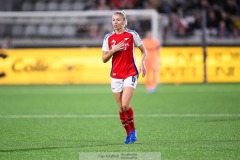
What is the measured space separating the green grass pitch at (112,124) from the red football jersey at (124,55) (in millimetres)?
1048

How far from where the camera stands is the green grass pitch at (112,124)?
862 cm

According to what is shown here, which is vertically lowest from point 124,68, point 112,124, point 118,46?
point 112,124

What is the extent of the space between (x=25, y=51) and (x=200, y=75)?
6.65 metres

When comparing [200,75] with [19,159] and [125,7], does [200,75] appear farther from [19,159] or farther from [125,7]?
[19,159]

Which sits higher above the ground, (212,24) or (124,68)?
(212,24)

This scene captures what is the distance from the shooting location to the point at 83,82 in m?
24.0

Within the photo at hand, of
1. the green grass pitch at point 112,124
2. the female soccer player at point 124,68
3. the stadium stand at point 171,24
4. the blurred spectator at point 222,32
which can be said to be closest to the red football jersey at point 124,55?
the female soccer player at point 124,68

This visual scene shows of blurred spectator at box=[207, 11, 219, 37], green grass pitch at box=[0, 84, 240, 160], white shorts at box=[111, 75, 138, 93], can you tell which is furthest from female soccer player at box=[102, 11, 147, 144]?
blurred spectator at box=[207, 11, 219, 37]

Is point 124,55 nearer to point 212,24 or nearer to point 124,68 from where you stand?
point 124,68

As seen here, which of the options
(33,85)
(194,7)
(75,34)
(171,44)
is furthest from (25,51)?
(194,7)

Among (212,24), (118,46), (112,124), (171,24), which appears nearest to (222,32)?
(212,24)

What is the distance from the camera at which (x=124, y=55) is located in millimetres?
9227

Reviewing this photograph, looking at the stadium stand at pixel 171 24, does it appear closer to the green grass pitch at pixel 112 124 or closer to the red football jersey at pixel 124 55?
the green grass pitch at pixel 112 124

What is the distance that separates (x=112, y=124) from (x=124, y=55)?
3.23 meters
